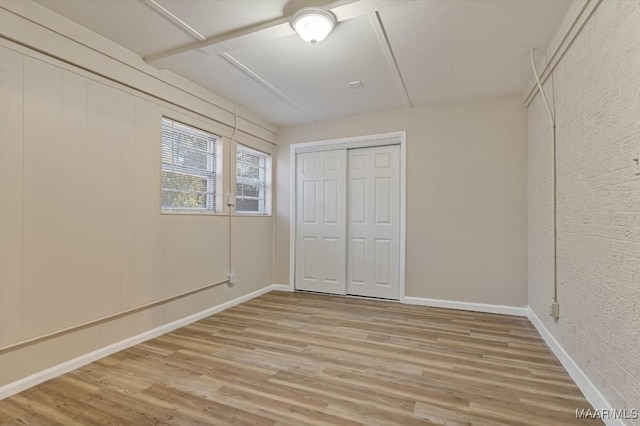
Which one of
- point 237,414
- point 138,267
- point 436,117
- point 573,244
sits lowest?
point 237,414

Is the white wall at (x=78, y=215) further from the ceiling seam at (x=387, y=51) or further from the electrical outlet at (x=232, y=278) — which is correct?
the ceiling seam at (x=387, y=51)

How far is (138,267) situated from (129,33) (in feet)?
6.15

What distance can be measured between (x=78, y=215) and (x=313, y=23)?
7.09ft

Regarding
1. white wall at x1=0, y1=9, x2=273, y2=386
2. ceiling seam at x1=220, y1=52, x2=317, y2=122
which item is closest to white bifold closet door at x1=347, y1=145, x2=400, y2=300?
ceiling seam at x1=220, y1=52, x2=317, y2=122

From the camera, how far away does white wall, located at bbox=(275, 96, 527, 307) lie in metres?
3.50

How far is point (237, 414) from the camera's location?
5.68 ft

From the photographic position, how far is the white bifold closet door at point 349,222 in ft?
13.7

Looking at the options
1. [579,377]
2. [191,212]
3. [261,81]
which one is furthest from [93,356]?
[579,377]

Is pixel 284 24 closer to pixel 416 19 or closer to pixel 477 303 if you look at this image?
pixel 416 19

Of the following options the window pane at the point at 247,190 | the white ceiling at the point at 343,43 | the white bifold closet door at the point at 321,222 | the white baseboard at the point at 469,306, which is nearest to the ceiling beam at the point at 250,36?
the white ceiling at the point at 343,43

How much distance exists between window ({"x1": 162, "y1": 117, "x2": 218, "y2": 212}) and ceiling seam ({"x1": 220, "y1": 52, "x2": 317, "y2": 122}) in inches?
33.9

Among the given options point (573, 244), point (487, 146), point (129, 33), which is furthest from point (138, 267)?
point (487, 146)

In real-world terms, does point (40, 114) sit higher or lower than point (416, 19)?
lower

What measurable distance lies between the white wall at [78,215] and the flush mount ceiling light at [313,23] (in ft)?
5.14
